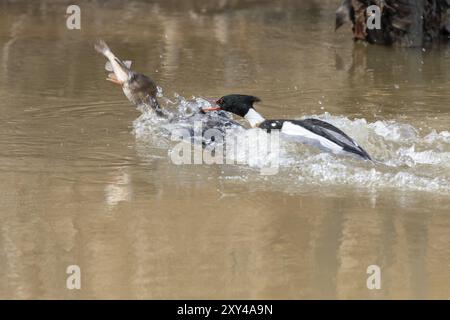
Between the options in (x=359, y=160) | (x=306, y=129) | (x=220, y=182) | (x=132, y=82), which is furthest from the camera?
(x=132, y=82)

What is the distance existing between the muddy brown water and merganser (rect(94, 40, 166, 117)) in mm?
230

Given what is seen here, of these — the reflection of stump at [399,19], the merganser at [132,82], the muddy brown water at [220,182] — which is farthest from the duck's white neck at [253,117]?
the reflection of stump at [399,19]

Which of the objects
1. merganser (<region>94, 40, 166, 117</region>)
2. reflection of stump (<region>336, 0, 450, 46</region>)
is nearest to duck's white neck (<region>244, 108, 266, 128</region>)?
merganser (<region>94, 40, 166, 117</region>)

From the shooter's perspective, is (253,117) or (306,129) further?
(253,117)

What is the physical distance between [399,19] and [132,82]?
15.5ft

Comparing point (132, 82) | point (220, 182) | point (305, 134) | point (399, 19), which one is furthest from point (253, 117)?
point (399, 19)

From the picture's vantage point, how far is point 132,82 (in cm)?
817

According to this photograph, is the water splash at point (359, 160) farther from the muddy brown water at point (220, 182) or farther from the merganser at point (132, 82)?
the merganser at point (132, 82)

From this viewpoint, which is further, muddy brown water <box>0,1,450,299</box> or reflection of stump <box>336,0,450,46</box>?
reflection of stump <box>336,0,450,46</box>

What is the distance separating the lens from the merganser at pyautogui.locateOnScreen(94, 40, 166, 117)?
8.16 metres

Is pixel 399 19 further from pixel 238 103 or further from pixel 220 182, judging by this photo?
pixel 220 182

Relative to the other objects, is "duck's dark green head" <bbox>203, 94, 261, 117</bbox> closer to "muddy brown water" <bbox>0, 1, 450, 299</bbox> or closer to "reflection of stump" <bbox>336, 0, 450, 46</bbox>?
"muddy brown water" <bbox>0, 1, 450, 299</bbox>

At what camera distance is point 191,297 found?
5.02 metres
